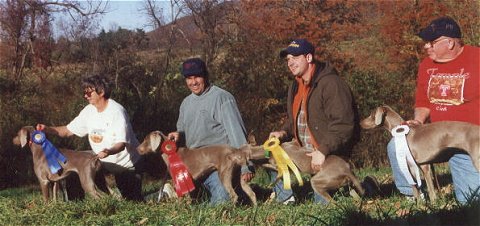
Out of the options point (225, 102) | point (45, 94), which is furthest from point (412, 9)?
point (225, 102)

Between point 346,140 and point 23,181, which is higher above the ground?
point 346,140

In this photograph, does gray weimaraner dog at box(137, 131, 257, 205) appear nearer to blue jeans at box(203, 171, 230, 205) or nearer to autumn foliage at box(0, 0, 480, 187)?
blue jeans at box(203, 171, 230, 205)

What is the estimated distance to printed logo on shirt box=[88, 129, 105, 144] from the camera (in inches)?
291

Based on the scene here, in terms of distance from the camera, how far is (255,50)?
643 inches

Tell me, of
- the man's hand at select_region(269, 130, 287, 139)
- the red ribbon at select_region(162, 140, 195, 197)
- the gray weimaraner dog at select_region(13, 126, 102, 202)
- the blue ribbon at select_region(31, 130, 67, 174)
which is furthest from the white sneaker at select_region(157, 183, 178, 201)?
the man's hand at select_region(269, 130, 287, 139)

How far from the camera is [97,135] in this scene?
24.4 ft

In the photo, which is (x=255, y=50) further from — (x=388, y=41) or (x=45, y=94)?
(x=388, y=41)

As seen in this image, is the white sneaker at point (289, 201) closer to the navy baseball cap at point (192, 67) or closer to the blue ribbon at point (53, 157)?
the navy baseball cap at point (192, 67)

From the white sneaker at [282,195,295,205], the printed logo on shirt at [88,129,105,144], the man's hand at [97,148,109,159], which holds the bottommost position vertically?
the white sneaker at [282,195,295,205]

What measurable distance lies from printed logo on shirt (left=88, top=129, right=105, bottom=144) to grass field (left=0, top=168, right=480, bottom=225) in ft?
3.90

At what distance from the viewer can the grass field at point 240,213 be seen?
189 inches

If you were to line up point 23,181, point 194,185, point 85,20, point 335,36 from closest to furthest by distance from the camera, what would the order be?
point 194,185 < point 23,181 < point 85,20 < point 335,36

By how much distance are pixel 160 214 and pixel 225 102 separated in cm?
202

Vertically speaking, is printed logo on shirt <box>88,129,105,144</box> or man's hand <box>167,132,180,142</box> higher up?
printed logo on shirt <box>88,129,105,144</box>
